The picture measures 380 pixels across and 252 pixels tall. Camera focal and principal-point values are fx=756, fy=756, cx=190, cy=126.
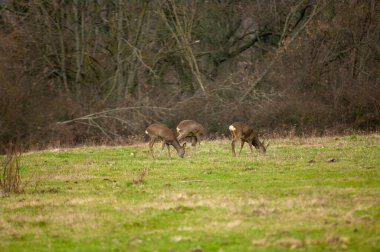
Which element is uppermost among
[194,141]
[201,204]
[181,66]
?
[181,66]

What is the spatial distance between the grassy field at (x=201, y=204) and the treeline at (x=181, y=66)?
37.0 feet

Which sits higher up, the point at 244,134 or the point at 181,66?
the point at 181,66

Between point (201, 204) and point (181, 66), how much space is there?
79.5 feet

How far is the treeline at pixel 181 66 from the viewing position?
30.4 m

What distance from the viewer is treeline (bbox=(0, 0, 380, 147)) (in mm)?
30391

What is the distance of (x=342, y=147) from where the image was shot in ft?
66.6

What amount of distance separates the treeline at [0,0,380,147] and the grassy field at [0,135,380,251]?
37.0 feet

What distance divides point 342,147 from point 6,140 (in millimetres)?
12623

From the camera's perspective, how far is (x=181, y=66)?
35.6 metres

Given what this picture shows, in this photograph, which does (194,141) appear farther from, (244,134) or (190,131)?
(244,134)

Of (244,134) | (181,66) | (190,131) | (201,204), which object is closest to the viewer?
(201,204)

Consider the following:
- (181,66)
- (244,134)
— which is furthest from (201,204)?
(181,66)

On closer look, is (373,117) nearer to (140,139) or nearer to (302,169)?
(140,139)

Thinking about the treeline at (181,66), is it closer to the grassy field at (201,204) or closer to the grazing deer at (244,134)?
the grazing deer at (244,134)
